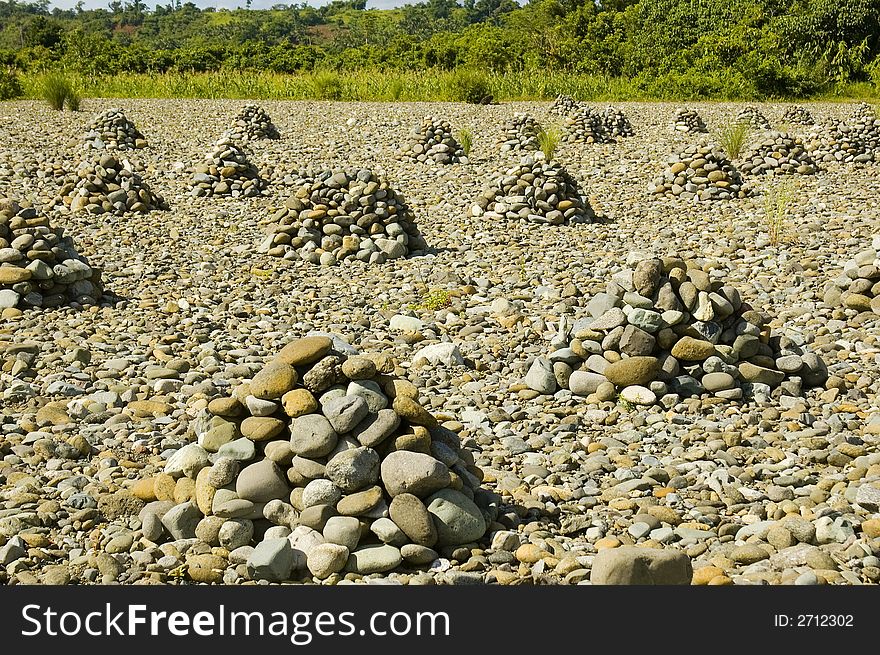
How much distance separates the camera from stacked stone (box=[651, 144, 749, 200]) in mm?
11164

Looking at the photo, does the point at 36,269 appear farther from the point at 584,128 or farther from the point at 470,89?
the point at 470,89

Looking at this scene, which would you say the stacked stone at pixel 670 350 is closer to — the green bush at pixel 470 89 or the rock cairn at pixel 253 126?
the rock cairn at pixel 253 126

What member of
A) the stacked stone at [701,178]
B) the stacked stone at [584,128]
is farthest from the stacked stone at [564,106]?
the stacked stone at [701,178]

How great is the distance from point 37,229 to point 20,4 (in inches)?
5421

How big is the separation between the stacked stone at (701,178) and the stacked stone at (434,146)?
3949mm

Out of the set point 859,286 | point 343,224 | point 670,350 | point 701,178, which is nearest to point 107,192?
point 343,224

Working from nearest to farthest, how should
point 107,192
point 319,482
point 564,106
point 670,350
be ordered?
1. point 319,482
2. point 670,350
3. point 107,192
4. point 564,106

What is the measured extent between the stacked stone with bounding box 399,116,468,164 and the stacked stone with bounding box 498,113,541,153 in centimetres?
93

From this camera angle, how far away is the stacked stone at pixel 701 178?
1116 centimetres

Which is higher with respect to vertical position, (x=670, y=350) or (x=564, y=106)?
(x=564, y=106)

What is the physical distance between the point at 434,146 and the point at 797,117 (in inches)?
354

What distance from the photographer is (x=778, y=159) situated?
12.7m

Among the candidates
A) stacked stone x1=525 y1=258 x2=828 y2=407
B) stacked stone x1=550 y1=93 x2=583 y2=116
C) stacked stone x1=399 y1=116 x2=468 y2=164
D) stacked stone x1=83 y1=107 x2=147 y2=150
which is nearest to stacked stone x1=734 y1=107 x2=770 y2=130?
stacked stone x1=550 y1=93 x2=583 y2=116

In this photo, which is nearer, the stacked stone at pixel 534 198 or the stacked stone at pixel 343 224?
the stacked stone at pixel 343 224
